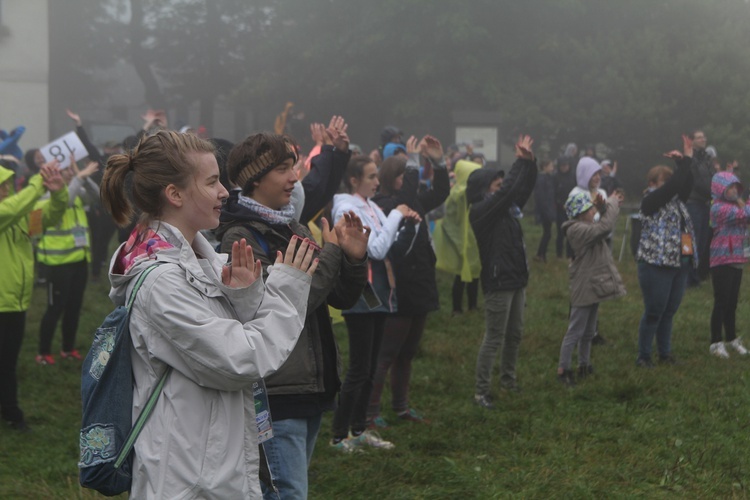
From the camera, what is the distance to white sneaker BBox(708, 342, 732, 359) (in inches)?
341

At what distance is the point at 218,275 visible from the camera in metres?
2.78

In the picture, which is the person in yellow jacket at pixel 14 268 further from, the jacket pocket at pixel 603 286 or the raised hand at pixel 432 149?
the jacket pocket at pixel 603 286

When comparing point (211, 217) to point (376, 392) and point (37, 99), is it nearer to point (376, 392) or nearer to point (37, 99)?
point (376, 392)

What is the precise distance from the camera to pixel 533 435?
6.34 metres

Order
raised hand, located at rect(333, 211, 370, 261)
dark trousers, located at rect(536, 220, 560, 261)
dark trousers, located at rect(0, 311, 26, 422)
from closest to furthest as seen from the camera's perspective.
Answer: raised hand, located at rect(333, 211, 370, 261) < dark trousers, located at rect(0, 311, 26, 422) < dark trousers, located at rect(536, 220, 560, 261)

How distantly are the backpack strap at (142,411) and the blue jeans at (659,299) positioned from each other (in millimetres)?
6251

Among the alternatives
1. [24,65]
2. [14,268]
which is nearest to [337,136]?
[14,268]

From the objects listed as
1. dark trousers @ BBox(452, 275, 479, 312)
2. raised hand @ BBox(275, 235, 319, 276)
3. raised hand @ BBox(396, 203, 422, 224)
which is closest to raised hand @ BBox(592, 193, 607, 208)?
raised hand @ BBox(396, 203, 422, 224)

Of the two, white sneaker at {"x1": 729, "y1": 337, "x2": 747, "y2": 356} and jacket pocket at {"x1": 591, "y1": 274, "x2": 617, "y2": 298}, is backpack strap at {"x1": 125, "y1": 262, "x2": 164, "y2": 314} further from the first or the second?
white sneaker at {"x1": 729, "y1": 337, "x2": 747, "y2": 356}

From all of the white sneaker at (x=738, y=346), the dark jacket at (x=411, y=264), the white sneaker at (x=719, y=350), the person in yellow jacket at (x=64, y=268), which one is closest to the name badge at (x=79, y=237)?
the person in yellow jacket at (x=64, y=268)

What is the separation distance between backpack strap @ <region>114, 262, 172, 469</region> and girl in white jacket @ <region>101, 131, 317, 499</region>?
0.05 ft

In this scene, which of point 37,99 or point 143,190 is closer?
point 143,190

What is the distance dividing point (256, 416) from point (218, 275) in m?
0.44

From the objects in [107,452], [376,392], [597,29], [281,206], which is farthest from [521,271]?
[597,29]
